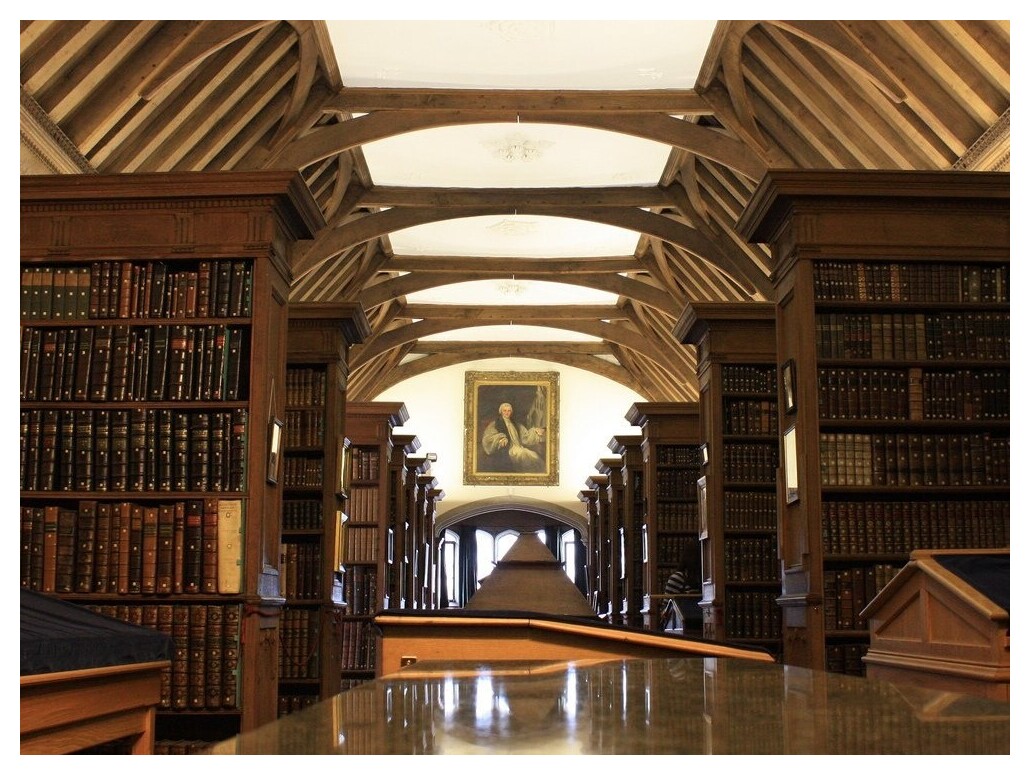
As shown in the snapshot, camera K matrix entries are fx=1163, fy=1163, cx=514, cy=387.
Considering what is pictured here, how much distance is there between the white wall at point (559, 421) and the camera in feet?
72.6

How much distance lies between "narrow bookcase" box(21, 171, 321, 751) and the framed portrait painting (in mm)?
17090

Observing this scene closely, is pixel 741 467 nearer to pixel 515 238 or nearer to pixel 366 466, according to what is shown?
pixel 366 466

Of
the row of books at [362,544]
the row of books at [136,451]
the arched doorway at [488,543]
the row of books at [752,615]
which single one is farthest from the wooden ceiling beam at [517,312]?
the row of books at [136,451]

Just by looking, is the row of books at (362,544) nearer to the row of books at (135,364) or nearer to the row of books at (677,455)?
the row of books at (677,455)

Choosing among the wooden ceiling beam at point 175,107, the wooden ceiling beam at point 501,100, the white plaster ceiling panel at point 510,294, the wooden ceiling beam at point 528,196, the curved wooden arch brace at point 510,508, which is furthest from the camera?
the curved wooden arch brace at point 510,508

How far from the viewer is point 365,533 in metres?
9.65

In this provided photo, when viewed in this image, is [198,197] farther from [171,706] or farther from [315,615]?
[315,615]

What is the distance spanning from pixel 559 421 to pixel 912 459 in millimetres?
17237

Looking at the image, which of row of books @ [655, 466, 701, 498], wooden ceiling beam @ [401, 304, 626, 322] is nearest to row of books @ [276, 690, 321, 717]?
row of books @ [655, 466, 701, 498]

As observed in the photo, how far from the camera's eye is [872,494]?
204 inches

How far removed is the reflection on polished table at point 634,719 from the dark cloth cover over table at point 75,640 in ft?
3.02

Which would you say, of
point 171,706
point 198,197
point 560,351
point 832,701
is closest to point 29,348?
point 198,197

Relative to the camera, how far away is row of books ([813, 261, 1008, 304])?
5.17 meters

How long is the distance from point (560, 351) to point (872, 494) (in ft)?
53.9
